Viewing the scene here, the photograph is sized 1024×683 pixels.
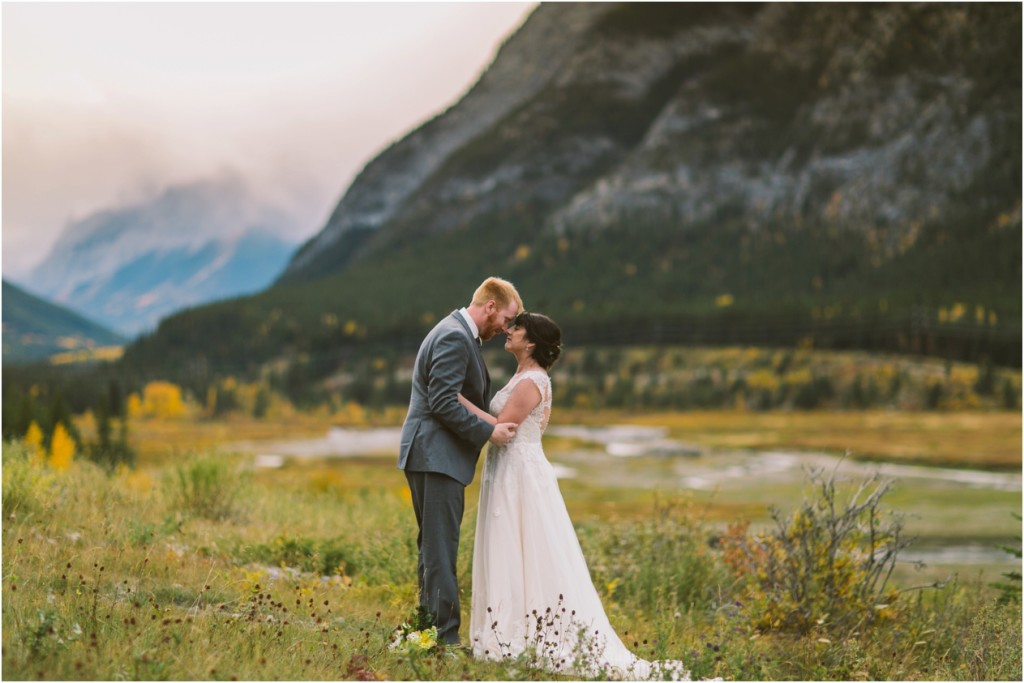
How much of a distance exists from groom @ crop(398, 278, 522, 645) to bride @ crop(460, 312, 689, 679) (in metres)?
0.20

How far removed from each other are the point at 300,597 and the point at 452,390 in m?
2.20

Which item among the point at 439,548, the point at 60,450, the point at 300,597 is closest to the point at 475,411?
the point at 439,548

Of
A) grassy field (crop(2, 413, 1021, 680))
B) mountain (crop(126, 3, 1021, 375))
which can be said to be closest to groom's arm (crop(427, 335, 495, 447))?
grassy field (crop(2, 413, 1021, 680))

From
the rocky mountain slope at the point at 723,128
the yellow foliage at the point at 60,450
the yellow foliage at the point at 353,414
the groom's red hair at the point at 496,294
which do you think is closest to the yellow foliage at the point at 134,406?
the yellow foliage at the point at 353,414

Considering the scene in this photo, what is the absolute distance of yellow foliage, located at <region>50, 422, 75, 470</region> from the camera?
39.7ft

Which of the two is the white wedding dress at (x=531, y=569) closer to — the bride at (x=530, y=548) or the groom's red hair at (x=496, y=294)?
the bride at (x=530, y=548)

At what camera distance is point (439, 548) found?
6320 millimetres

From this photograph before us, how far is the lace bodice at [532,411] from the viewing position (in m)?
6.58

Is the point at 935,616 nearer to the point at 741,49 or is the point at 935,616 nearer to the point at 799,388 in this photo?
the point at 799,388

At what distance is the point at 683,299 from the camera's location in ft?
283

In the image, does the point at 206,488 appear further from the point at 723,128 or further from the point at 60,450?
the point at 723,128

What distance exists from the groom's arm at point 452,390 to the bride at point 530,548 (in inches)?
7.4

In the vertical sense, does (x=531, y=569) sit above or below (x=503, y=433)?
below

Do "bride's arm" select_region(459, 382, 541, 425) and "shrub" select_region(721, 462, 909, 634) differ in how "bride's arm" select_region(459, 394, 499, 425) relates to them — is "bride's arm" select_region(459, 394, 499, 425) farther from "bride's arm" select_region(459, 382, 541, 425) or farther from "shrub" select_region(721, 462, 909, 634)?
"shrub" select_region(721, 462, 909, 634)
